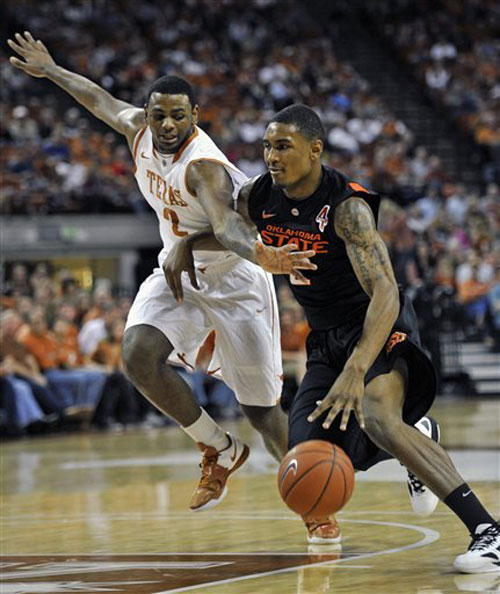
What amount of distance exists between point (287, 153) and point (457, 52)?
74.7 feet

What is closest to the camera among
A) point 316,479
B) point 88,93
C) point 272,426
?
point 316,479

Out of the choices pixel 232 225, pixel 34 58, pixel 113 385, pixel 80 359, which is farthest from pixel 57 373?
pixel 232 225

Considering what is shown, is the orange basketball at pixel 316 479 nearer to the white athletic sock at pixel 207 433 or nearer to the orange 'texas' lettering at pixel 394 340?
the orange 'texas' lettering at pixel 394 340

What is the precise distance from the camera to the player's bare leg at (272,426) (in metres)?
6.70

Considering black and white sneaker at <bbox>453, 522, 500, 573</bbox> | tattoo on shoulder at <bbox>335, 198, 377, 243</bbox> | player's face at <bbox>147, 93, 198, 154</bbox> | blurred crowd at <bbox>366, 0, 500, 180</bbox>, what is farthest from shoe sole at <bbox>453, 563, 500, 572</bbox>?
blurred crowd at <bbox>366, 0, 500, 180</bbox>

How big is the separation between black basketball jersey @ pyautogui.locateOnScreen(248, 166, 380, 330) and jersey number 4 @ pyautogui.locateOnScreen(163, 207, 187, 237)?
2.85 ft

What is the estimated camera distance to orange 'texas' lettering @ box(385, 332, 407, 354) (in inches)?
213

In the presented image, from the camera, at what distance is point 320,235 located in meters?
5.39

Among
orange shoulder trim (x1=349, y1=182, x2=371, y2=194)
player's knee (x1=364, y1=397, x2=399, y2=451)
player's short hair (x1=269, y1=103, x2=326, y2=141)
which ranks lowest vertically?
player's knee (x1=364, y1=397, x2=399, y2=451)

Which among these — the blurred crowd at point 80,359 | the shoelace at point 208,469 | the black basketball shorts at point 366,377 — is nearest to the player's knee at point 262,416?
the shoelace at point 208,469

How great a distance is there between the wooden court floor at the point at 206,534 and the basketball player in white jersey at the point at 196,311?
0.54 metres

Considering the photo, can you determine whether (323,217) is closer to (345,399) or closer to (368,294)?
(368,294)

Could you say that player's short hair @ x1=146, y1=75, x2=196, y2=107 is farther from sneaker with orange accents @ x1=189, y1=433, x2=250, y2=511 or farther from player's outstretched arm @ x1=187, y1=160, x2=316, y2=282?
sneaker with orange accents @ x1=189, y1=433, x2=250, y2=511

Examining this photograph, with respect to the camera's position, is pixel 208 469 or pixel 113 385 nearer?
pixel 208 469
